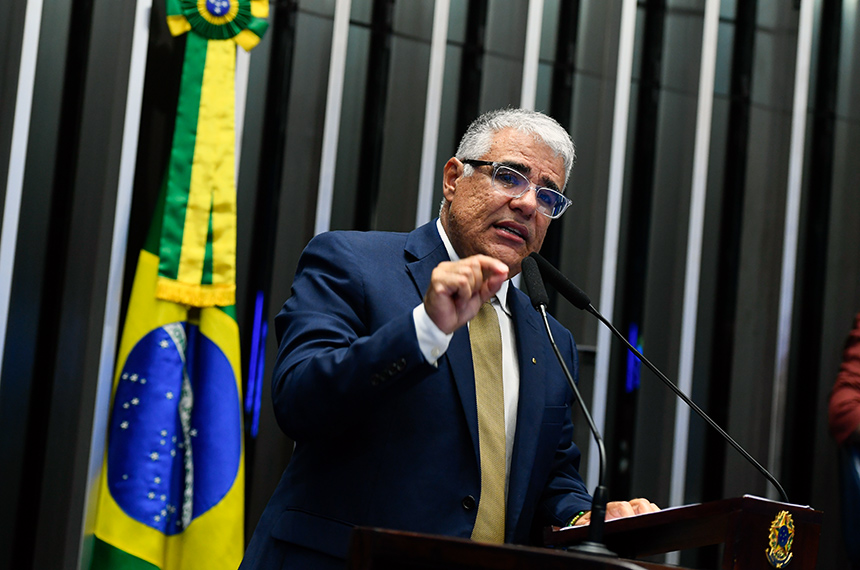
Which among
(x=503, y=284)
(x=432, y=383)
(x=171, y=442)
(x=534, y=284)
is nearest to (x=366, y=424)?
(x=432, y=383)

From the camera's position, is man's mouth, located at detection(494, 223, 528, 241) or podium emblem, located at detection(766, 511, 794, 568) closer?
podium emblem, located at detection(766, 511, 794, 568)

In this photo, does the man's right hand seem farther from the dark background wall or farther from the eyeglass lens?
the dark background wall

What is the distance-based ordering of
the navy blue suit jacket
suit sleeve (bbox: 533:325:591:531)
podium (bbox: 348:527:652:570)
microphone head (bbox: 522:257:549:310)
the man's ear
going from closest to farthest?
podium (bbox: 348:527:652:570)
the navy blue suit jacket
microphone head (bbox: 522:257:549:310)
suit sleeve (bbox: 533:325:591:531)
the man's ear

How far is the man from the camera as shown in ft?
4.14

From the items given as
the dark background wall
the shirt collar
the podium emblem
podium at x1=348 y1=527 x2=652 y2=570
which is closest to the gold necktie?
the shirt collar

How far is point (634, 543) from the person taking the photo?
1335 millimetres

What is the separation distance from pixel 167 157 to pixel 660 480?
2050 mm

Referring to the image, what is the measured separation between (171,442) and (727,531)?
5.80 ft

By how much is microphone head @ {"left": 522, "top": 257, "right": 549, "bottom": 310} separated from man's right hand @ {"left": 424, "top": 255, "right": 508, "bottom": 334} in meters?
0.24

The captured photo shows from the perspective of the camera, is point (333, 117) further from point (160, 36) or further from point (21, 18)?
point (21, 18)

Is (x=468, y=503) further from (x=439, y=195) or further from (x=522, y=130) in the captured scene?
(x=439, y=195)

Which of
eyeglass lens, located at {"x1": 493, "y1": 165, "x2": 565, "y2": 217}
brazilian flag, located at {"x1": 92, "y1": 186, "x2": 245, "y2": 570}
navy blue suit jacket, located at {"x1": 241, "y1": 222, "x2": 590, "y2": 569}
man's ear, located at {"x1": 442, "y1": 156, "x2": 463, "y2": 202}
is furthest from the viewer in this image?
brazilian flag, located at {"x1": 92, "y1": 186, "x2": 245, "y2": 570}

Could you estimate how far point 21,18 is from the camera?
2.74m

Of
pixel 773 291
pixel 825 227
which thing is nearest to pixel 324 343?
pixel 773 291
